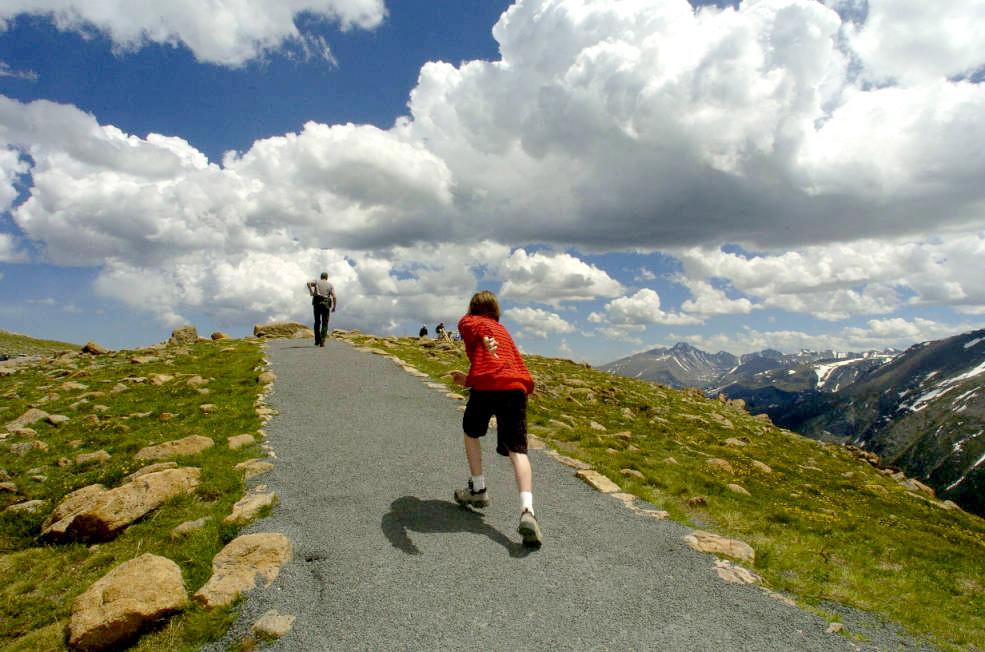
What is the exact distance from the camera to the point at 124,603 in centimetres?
593

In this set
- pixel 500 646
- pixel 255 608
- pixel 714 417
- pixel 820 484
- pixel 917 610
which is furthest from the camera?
pixel 714 417

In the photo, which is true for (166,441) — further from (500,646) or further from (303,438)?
(500,646)

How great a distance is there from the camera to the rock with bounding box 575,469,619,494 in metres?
11.0

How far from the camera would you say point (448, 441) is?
45.9ft

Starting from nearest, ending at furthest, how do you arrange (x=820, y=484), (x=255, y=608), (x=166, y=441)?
(x=255, y=608) < (x=166, y=441) < (x=820, y=484)

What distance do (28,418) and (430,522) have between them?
45.7ft

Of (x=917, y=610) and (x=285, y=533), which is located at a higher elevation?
(x=285, y=533)

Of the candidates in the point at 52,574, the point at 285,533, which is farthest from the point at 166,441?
the point at 285,533

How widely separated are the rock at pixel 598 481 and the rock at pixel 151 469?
8.92m

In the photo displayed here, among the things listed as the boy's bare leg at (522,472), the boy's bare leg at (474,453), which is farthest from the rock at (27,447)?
the boy's bare leg at (522,472)

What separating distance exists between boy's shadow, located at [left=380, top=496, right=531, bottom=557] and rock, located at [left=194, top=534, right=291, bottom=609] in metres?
1.65

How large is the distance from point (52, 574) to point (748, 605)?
10.1m

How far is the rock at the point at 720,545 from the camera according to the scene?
830 centimetres

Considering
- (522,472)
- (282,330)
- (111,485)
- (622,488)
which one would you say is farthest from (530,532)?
(282,330)
